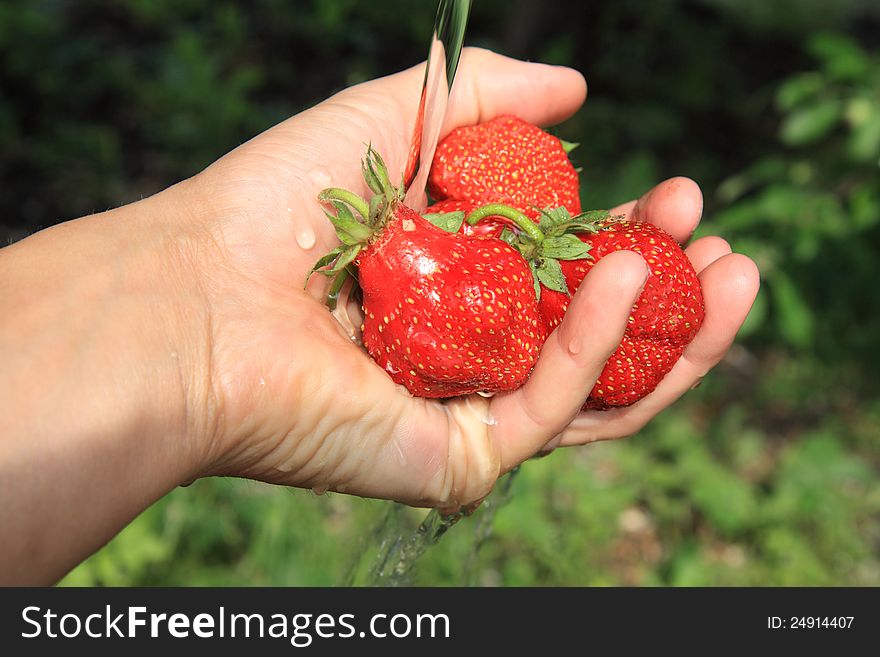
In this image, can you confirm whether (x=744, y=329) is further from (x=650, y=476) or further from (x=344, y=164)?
(x=344, y=164)

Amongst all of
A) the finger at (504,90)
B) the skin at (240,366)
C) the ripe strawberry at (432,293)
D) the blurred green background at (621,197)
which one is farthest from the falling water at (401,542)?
the finger at (504,90)

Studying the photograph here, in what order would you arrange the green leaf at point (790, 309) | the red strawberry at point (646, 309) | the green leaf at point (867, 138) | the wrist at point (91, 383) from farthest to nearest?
1. the green leaf at point (790, 309)
2. the green leaf at point (867, 138)
3. the red strawberry at point (646, 309)
4. the wrist at point (91, 383)

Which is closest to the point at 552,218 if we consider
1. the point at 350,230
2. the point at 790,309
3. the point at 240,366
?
the point at 350,230

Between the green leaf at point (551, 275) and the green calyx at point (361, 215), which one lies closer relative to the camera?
the green calyx at point (361, 215)

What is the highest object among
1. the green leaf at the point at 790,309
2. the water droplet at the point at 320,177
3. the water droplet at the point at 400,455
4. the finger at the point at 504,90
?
the finger at the point at 504,90

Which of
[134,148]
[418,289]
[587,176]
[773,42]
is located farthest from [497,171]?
[773,42]

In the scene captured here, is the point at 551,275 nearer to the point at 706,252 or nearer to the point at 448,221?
the point at 448,221

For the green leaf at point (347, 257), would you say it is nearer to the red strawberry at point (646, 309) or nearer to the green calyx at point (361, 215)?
the green calyx at point (361, 215)

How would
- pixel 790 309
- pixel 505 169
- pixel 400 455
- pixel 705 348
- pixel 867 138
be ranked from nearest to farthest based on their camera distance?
pixel 400 455 < pixel 705 348 < pixel 505 169 < pixel 867 138 < pixel 790 309

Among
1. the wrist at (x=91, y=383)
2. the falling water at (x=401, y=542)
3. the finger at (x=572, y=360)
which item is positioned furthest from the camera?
the falling water at (x=401, y=542)
